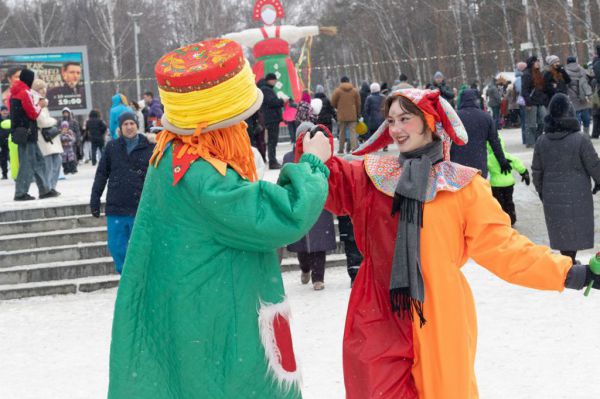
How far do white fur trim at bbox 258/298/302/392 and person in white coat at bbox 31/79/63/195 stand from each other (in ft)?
32.0

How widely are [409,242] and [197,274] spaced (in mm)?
822

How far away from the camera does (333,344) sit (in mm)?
6578

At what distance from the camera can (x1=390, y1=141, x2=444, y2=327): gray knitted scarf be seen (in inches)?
132

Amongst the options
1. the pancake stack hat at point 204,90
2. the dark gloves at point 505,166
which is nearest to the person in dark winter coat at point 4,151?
the dark gloves at point 505,166

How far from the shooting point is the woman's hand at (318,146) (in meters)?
3.12

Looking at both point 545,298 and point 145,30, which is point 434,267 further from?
point 145,30

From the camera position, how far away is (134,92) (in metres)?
55.0

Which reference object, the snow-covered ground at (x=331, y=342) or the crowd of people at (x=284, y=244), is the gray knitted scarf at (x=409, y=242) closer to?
the crowd of people at (x=284, y=244)

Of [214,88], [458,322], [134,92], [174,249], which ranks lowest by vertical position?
[458,322]

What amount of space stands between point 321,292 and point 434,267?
16.9 ft

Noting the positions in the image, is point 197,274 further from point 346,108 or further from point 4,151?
point 4,151

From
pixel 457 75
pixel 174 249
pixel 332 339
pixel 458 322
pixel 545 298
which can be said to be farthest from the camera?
pixel 457 75

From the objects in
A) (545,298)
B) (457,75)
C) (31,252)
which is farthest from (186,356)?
(457,75)

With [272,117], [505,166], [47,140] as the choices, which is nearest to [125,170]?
[505,166]
